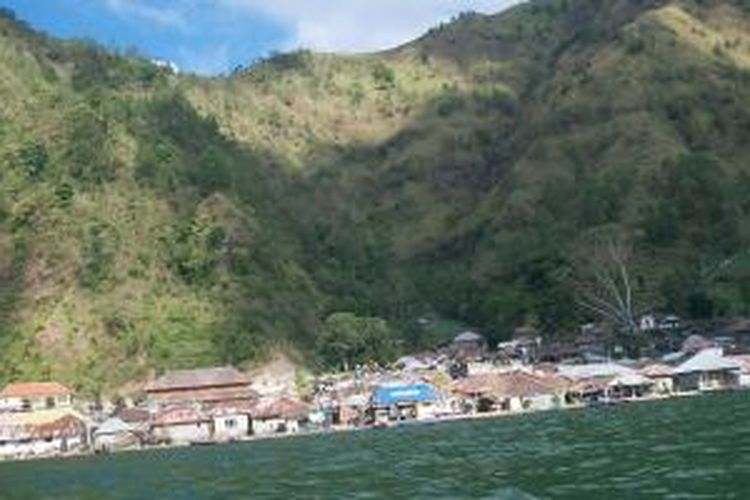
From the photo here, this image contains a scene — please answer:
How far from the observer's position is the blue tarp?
4296 inches

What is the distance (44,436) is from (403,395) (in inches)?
1296

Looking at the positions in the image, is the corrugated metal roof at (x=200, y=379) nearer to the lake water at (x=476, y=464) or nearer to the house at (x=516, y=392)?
the house at (x=516, y=392)

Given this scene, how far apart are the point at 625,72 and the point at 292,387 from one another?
89239 mm

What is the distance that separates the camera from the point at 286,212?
18012 cm

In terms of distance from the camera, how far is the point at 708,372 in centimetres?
10388

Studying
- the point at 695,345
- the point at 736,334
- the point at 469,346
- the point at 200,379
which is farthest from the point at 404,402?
the point at 469,346

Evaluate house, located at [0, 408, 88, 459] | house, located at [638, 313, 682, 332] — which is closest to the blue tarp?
house, located at [0, 408, 88, 459]

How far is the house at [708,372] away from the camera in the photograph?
10281 centimetres

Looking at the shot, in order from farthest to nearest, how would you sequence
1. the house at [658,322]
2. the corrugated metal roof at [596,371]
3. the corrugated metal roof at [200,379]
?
the house at [658,322] < the corrugated metal roof at [200,379] < the corrugated metal roof at [596,371]

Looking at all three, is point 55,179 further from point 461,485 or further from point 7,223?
point 461,485

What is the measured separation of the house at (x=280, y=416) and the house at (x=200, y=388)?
651cm

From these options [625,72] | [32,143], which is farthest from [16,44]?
[625,72]

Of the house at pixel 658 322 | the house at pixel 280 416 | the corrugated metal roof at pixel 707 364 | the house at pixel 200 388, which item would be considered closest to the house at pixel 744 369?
the corrugated metal roof at pixel 707 364

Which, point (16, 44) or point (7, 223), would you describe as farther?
point (16, 44)
